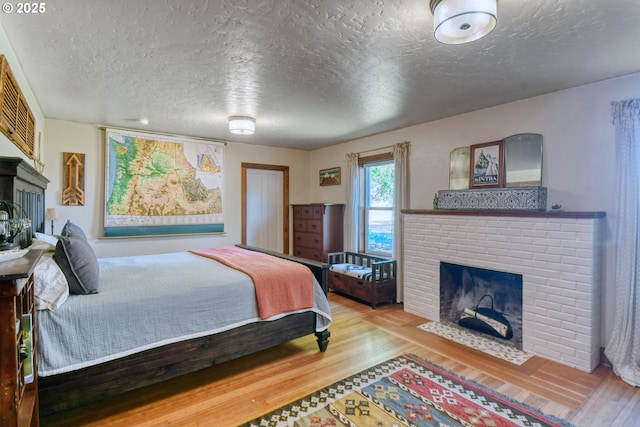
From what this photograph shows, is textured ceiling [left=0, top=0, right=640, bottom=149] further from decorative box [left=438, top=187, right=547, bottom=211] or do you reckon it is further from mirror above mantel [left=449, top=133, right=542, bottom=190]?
decorative box [left=438, top=187, right=547, bottom=211]

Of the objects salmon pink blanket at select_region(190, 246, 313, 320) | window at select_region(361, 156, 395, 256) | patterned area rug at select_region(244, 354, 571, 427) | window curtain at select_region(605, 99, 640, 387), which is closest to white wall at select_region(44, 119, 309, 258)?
window at select_region(361, 156, 395, 256)

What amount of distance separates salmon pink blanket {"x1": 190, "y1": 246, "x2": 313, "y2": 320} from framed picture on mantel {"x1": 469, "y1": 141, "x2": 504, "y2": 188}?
206 cm

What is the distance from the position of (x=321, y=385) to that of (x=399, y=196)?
261cm

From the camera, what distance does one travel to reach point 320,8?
159cm

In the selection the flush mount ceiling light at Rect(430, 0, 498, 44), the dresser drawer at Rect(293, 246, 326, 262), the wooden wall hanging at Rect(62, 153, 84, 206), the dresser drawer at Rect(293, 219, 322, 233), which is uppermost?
the flush mount ceiling light at Rect(430, 0, 498, 44)

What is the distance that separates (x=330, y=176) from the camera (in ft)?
17.7

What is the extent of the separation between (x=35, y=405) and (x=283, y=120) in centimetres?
318

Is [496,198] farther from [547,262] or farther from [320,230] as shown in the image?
[320,230]

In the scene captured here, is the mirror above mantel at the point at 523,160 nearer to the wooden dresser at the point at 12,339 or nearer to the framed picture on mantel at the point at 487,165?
the framed picture on mantel at the point at 487,165

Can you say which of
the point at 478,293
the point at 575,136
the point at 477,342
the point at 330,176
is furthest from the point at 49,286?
the point at 330,176

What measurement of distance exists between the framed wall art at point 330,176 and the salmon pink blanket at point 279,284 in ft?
8.72

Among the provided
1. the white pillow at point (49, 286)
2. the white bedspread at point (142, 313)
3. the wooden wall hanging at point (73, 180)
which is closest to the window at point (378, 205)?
the white bedspread at point (142, 313)

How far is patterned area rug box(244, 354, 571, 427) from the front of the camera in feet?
6.05

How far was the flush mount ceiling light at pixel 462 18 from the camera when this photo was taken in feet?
4.75
